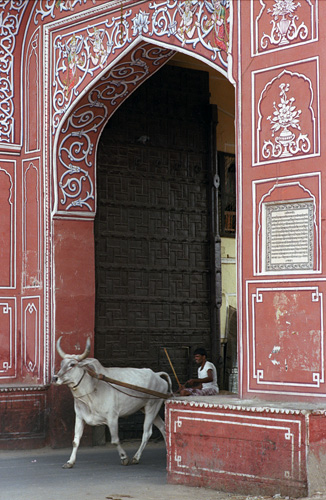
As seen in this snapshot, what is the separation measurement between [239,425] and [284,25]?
3380mm

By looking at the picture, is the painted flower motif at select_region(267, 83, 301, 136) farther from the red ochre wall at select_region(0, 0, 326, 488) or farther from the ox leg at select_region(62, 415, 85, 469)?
the ox leg at select_region(62, 415, 85, 469)

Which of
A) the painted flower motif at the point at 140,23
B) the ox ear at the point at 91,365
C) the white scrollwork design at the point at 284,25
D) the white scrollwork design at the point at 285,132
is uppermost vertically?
the painted flower motif at the point at 140,23

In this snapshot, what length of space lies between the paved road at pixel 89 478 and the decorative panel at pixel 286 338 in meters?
0.98

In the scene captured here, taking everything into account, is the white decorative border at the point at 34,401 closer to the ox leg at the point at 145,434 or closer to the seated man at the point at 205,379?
the ox leg at the point at 145,434

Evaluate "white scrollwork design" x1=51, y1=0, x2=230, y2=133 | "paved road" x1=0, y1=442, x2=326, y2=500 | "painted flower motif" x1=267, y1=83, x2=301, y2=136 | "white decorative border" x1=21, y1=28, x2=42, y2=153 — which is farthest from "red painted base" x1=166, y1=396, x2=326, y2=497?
"white decorative border" x1=21, y1=28, x2=42, y2=153

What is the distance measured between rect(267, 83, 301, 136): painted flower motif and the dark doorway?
3.65 meters

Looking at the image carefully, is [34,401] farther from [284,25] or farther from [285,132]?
[284,25]

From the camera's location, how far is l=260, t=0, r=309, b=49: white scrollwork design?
740cm

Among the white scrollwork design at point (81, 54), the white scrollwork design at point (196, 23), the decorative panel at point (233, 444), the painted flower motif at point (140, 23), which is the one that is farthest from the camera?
the white scrollwork design at point (81, 54)

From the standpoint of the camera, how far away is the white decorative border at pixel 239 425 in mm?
6723

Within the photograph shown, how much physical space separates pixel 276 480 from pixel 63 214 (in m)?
4.36

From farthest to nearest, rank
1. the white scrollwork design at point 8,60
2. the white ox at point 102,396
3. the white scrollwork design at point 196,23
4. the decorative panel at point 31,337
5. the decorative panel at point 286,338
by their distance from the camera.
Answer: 1. the white scrollwork design at point 8,60
2. the decorative panel at point 31,337
3. the white ox at point 102,396
4. the white scrollwork design at point 196,23
5. the decorative panel at point 286,338

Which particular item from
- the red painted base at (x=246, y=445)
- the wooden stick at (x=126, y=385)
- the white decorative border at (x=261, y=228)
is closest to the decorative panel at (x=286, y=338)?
the white decorative border at (x=261, y=228)

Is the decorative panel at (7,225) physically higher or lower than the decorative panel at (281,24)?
lower
